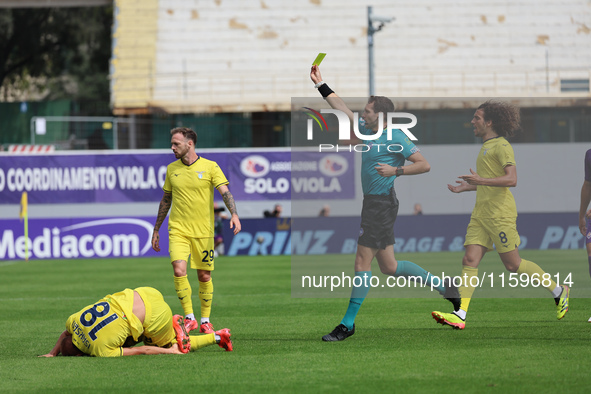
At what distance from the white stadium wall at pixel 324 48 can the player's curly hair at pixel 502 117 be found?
24.5 meters

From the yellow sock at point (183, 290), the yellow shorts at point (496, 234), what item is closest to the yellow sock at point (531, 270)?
the yellow shorts at point (496, 234)

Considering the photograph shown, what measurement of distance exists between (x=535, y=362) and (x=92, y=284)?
34.5ft

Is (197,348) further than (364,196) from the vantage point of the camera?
No

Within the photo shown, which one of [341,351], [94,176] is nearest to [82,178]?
[94,176]

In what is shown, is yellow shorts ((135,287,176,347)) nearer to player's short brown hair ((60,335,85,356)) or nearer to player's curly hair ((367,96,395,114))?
player's short brown hair ((60,335,85,356))

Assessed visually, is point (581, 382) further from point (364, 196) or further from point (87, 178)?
point (87, 178)

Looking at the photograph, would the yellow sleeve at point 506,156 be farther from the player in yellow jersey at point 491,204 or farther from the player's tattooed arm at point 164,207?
the player's tattooed arm at point 164,207

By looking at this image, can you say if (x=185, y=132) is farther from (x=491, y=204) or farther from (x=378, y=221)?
(x=491, y=204)

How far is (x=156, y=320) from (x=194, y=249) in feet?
5.83

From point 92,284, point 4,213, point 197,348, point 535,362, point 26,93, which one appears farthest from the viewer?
point 26,93

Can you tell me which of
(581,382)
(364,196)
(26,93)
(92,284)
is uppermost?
(26,93)

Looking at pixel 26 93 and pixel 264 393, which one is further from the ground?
pixel 26 93

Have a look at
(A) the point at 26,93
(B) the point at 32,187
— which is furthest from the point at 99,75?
(B) the point at 32,187

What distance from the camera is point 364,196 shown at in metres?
8.35
